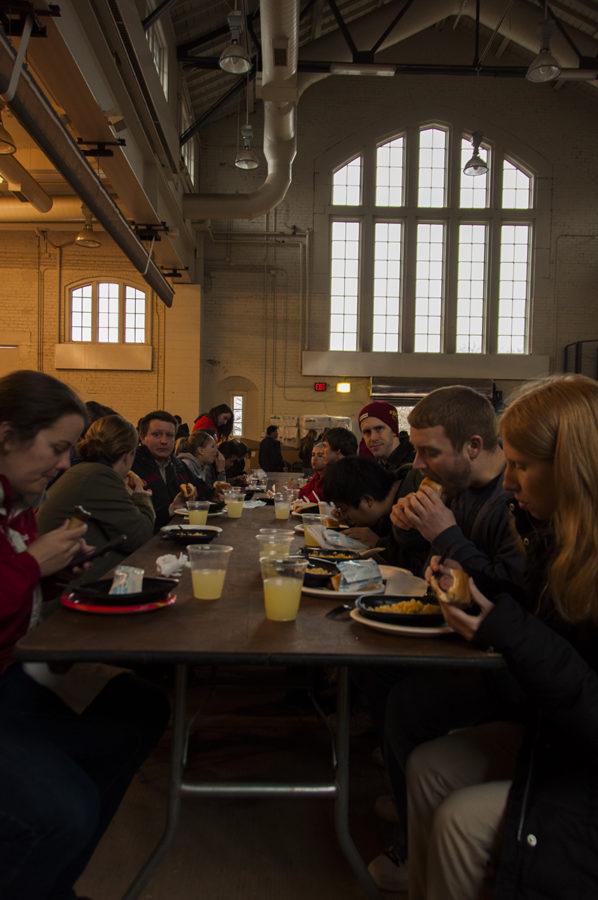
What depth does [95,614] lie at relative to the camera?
A: 1.76m

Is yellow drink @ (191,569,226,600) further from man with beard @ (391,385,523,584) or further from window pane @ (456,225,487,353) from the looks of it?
window pane @ (456,225,487,353)

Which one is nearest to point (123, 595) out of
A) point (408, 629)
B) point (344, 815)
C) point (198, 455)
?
point (408, 629)

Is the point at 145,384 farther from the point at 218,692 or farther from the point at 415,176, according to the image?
the point at 218,692

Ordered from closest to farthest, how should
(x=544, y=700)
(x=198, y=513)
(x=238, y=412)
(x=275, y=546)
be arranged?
1. (x=544, y=700)
2. (x=275, y=546)
3. (x=198, y=513)
4. (x=238, y=412)

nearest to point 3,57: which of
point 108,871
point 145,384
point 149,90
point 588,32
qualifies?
point 108,871

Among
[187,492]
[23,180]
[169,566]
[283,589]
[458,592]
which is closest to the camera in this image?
[458,592]

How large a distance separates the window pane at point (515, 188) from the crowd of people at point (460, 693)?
13.1 meters

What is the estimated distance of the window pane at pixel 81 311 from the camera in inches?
518

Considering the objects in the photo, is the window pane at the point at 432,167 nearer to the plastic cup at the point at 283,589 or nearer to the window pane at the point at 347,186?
the window pane at the point at 347,186

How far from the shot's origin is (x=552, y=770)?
1323mm

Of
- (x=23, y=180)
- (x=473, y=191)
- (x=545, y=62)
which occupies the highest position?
(x=473, y=191)

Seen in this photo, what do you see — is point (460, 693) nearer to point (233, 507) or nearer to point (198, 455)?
point (233, 507)

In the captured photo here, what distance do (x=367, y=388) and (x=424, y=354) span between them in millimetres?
1283

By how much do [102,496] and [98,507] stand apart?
0.05 meters
